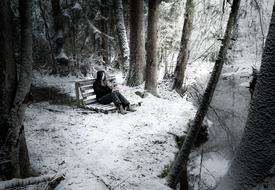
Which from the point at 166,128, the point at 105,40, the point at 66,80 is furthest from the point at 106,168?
the point at 105,40

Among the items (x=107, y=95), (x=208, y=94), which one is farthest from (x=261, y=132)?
(x=107, y=95)

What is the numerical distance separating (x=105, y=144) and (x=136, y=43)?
511cm

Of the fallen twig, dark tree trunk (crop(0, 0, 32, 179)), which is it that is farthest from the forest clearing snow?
dark tree trunk (crop(0, 0, 32, 179))

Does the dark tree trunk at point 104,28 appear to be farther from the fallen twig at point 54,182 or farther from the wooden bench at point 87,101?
the fallen twig at point 54,182

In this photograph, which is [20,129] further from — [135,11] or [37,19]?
[37,19]

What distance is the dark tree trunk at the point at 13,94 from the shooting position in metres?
3.63

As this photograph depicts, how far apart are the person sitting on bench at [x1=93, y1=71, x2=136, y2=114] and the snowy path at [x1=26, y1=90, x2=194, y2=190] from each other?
0.33 meters

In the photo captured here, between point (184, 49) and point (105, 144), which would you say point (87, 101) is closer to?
point (105, 144)

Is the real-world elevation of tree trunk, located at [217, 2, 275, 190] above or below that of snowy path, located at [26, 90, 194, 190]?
above

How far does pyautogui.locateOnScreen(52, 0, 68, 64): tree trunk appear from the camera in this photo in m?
13.4

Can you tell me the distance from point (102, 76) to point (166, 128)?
2635mm

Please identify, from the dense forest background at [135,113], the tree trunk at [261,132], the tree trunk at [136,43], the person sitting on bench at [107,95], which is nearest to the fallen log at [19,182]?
the dense forest background at [135,113]

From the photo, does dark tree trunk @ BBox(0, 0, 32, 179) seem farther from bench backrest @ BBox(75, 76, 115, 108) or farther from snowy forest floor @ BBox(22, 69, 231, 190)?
bench backrest @ BBox(75, 76, 115, 108)

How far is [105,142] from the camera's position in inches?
246
